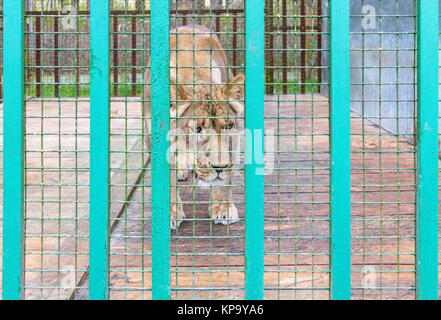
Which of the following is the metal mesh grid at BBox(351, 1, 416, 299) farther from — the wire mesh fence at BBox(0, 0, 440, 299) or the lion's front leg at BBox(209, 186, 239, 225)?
the lion's front leg at BBox(209, 186, 239, 225)

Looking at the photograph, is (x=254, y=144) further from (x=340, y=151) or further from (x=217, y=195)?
(x=217, y=195)

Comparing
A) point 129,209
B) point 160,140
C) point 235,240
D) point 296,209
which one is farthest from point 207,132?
point 160,140

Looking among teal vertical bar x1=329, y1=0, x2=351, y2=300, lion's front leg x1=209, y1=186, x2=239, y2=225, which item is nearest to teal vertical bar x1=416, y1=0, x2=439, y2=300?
teal vertical bar x1=329, y1=0, x2=351, y2=300

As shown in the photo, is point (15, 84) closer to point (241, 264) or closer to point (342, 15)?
point (342, 15)

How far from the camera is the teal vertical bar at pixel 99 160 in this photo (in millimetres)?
1931

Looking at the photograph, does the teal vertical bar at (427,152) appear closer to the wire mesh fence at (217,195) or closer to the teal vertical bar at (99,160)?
the wire mesh fence at (217,195)

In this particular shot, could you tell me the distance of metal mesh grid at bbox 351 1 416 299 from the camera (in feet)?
6.73

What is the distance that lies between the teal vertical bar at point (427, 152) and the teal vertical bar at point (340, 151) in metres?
0.26

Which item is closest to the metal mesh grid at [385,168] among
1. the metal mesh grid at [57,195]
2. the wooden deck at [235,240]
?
the wooden deck at [235,240]

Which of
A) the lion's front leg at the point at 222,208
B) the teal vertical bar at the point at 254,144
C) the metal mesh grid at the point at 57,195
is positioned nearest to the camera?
the teal vertical bar at the point at 254,144
